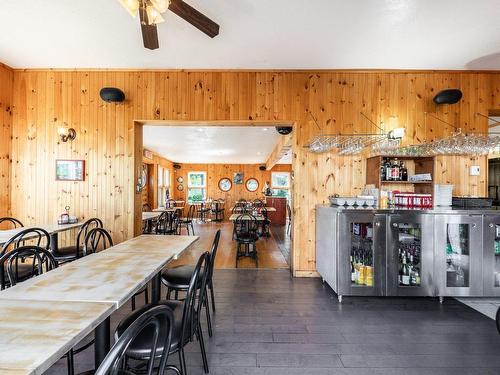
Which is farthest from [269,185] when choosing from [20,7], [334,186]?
[20,7]

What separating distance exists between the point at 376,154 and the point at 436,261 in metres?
1.52

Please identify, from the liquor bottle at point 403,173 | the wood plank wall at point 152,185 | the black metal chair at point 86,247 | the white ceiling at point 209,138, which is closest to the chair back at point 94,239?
the black metal chair at point 86,247

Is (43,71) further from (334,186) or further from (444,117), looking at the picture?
(444,117)

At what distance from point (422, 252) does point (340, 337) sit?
1445 mm

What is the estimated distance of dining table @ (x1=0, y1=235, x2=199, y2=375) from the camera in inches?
32.9

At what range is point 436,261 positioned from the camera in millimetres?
2914

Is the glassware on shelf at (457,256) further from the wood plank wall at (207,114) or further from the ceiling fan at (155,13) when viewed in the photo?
the ceiling fan at (155,13)

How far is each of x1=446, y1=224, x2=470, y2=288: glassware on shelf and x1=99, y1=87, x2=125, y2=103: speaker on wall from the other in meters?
4.40

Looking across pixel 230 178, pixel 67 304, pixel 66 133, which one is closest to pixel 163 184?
Result: pixel 230 178

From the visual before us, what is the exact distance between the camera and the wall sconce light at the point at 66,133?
3686mm

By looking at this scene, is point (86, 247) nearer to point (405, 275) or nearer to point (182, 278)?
point (182, 278)

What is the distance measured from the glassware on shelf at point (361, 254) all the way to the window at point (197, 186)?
10.3 meters

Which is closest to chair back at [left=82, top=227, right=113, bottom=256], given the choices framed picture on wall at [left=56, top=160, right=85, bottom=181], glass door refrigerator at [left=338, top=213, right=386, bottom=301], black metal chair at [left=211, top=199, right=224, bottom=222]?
framed picture on wall at [left=56, top=160, right=85, bottom=181]

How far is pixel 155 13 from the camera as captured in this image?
1.80 m
